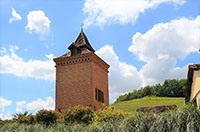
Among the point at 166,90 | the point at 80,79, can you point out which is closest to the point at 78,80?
the point at 80,79

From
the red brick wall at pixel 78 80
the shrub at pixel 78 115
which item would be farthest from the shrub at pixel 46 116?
the red brick wall at pixel 78 80

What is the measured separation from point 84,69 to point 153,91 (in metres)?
58.5

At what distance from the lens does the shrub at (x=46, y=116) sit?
18.4 m

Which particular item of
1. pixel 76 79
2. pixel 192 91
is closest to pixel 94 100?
pixel 76 79

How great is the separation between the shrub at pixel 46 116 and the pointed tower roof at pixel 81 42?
716cm

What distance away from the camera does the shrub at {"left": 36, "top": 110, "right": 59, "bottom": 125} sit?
18.4 metres

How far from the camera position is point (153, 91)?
77.8m

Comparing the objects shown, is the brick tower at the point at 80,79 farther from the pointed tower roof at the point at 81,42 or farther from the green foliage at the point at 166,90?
the green foliage at the point at 166,90

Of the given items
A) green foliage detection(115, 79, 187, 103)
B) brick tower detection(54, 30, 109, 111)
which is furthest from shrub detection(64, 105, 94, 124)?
green foliage detection(115, 79, 187, 103)

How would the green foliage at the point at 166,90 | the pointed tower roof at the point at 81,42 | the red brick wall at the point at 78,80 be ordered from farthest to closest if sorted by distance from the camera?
the green foliage at the point at 166,90
the pointed tower roof at the point at 81,42
the red brick wall at the point at 78,80

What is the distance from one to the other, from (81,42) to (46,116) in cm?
869

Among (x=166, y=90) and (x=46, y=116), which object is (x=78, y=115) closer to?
(x=46, y=116)

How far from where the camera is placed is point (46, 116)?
18.4 metres

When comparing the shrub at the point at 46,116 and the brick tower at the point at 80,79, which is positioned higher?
the brick tower at the point at 80,79
